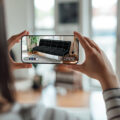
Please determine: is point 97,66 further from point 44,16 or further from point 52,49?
point 44,16

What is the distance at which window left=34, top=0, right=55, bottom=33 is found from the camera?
2899mm

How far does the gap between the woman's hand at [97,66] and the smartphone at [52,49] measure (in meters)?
0.03

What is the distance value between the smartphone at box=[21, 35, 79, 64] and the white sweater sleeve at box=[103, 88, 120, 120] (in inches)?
5.5

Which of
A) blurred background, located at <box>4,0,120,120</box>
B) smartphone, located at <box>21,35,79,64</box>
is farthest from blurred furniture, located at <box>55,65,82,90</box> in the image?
smartphone, located at <box>21,35,79,64</box>

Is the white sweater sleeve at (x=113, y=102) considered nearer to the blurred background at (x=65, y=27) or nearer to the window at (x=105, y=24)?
the blurred background at (x=65, y=27)

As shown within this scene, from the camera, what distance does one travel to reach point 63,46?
578 millimetres

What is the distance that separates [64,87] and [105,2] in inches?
48.3

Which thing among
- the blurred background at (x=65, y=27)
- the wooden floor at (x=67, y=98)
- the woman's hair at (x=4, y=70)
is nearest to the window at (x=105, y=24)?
the blurred background at (x=65, y=27)

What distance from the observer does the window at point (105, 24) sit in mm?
2791

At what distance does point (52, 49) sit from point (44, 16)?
8.43ft

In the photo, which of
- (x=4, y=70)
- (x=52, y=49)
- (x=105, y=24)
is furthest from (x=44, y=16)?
(x=4, y=70)

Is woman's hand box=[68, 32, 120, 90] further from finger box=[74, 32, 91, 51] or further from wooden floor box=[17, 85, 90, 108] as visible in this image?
wooden floor box=[17, 85, 90, 108]

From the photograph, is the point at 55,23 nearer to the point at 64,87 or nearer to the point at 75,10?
the point at 75,10

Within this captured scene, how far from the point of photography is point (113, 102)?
473mm
